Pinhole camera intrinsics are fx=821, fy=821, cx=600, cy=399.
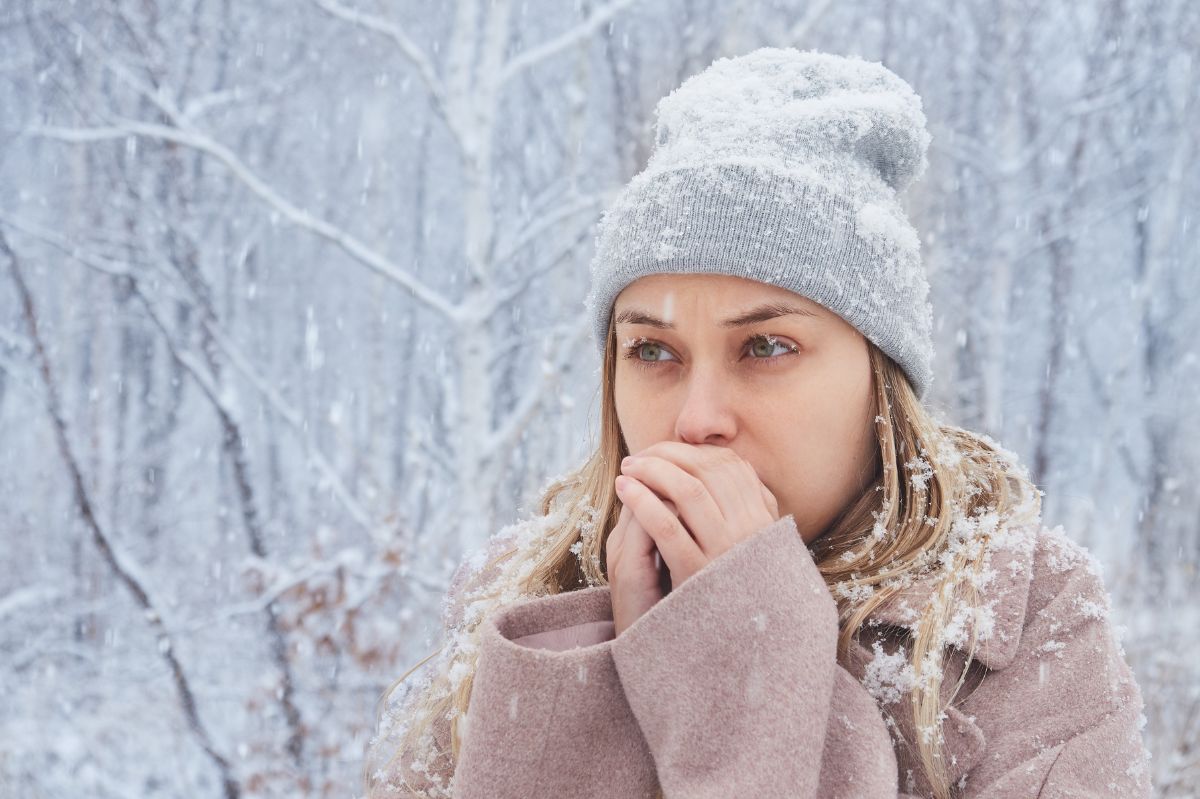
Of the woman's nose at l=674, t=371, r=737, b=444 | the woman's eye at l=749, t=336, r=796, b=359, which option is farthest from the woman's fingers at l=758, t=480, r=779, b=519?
the woman's eye at l=749, t=336, r=796, b=359

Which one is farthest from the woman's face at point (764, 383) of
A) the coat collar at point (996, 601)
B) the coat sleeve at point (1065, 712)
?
the coat sleeve at point (1065, 712)

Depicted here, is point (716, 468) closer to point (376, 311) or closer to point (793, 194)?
point (793, 194)

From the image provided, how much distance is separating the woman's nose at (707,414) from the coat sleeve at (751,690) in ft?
0.75

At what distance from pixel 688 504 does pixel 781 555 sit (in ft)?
0.53

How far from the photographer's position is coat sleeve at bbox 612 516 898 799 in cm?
111

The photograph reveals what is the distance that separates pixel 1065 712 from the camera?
4.09 ft

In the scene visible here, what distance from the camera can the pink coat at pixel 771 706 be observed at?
1.14m

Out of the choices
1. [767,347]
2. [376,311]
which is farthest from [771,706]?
[376,311]

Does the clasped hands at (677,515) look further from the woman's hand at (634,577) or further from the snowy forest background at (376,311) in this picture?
the snowy forest background at (376,311)

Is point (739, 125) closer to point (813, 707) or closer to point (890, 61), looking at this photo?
point (813, 707)

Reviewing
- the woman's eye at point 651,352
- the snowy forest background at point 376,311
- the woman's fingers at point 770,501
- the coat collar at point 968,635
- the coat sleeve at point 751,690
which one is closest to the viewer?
the coat sleeve at point 751,690

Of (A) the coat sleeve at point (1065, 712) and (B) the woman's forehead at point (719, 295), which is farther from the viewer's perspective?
(B) the woman's forehead at point (719, 295)

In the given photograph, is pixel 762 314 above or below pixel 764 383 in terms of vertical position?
above

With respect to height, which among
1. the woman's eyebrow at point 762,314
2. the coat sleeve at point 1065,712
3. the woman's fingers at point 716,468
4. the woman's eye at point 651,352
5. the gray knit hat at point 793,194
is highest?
the gray knit hat at point 793,194
